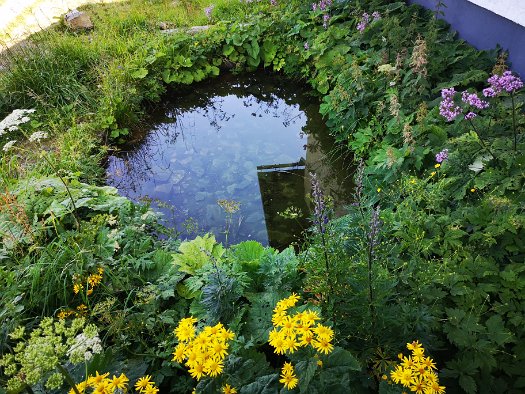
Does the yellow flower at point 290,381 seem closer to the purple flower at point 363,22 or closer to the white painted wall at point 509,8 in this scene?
the white painted wall at point 509,8

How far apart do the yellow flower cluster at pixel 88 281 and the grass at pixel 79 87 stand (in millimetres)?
1918

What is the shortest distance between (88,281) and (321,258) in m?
1.48

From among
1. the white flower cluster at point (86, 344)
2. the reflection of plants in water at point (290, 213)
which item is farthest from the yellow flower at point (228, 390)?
the reflection of plants in water at point (290, 213)

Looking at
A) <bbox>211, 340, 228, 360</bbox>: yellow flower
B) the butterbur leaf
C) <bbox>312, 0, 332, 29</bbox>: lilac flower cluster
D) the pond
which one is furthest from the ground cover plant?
the pond

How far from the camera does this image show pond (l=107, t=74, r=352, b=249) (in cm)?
408

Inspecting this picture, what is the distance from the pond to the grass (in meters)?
0.44

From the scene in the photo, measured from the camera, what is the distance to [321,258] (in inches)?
73.5

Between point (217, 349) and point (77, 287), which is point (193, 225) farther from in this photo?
point (217, 349)

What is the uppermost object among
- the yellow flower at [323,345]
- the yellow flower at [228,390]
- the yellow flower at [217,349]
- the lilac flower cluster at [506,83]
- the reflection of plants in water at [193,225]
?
the lilac flower cluster at [506,83]

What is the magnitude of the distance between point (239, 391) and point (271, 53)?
19.1 feet

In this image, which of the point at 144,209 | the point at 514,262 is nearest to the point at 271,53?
the point at 144,209

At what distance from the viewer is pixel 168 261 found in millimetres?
2799

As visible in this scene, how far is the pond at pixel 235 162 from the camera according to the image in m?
4.08

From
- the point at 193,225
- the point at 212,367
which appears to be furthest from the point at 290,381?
the point at 193,225
